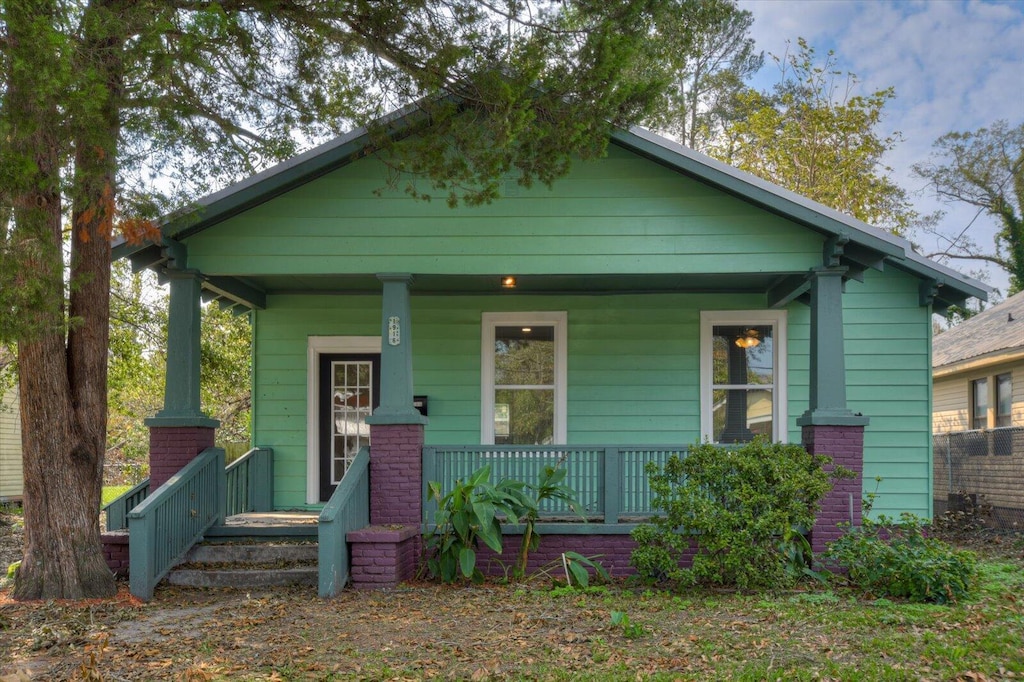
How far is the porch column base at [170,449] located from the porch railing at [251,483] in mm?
1191

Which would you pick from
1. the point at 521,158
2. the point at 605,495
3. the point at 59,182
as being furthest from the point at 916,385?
the point at 59,182

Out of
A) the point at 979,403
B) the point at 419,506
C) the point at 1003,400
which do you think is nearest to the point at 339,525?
the point at 419,506

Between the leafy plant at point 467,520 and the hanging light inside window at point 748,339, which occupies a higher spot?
the hanging light inside window at point 748,339

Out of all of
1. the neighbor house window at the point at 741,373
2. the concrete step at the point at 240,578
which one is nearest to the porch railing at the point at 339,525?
the concrete step at the point at 240,578

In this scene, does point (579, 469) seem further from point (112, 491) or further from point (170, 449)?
point (112, 491)

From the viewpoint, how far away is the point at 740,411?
38.7ft

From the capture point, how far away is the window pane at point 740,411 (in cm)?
1177

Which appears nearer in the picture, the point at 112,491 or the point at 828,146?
the point at 828,146

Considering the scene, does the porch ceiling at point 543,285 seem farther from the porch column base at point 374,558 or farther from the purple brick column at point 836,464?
the porch column base at point 374,558

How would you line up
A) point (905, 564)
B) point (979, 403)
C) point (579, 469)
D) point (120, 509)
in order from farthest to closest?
point (979, 403) < point (120, 509) < point (579, 469) < point (905, 564)

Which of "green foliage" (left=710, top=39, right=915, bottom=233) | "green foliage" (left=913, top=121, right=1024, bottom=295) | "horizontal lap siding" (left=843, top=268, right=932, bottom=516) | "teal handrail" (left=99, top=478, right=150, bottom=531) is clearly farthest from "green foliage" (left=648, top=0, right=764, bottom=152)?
"teal handrail" (left=99, top=478, right=150, bottom=531)

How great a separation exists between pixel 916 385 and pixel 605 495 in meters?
4.40

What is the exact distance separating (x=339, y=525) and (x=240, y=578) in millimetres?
1245

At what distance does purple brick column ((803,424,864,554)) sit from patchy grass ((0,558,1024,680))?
942 millimetres
